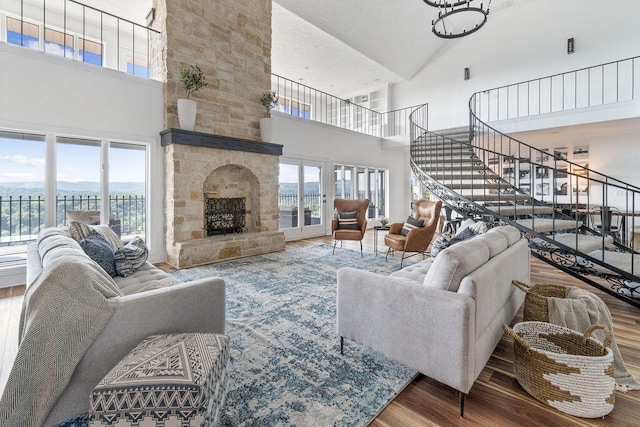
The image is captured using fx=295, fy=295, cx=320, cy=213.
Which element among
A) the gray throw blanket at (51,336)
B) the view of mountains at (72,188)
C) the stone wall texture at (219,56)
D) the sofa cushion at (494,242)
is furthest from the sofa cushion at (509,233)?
the view of mountains at (72,188)

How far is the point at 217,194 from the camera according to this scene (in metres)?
5.45

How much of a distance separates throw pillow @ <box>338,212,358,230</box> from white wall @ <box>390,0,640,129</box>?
5726 mm

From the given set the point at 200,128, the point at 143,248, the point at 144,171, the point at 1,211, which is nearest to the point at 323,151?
the point at 200,128

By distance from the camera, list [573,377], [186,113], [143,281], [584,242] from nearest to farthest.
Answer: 1. [573,377]
2. [143,281]
3. [584,242]
4. [186,113]

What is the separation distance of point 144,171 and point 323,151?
14.1 feet

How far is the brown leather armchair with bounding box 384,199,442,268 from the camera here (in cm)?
452

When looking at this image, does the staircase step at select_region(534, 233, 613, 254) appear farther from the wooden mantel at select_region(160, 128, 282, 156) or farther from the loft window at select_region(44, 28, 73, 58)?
the loft window at select_region(44, 28, 73, 58)

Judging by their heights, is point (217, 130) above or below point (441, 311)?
above

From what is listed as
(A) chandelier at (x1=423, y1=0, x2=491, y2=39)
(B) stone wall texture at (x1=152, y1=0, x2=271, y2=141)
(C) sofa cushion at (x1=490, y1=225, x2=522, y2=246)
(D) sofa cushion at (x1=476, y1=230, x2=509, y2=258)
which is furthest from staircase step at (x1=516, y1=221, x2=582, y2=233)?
(B) stone wall texture at (x1=152, y1=0, x2=271, y2=141)

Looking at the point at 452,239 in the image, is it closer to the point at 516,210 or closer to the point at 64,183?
the point at 516,210

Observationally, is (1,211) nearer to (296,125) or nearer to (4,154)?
(4,154)

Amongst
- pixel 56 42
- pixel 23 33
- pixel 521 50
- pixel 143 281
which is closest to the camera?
pixel 143 281

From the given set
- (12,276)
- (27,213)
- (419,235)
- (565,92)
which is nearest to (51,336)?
(12,276)

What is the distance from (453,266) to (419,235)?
2994 mm
